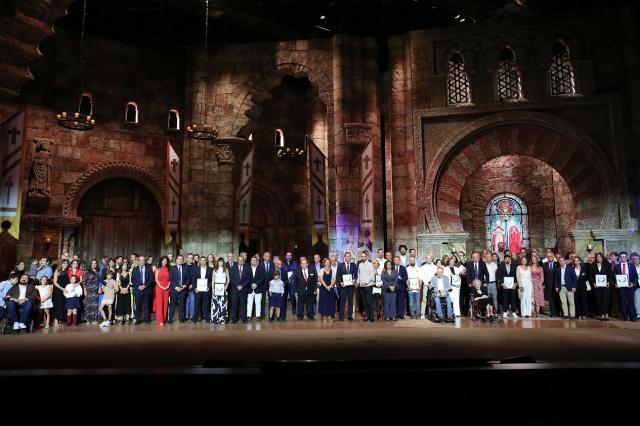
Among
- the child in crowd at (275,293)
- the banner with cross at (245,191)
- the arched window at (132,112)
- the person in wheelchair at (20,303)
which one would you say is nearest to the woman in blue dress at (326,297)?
the child in crowd at (275,293)

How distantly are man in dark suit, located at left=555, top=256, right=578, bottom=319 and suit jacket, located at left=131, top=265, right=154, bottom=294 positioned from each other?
9.44 meters

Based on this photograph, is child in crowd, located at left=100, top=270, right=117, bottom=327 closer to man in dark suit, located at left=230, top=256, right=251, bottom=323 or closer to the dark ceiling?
man in dark suit, located at left=230, top=256, right=251, bottom=323

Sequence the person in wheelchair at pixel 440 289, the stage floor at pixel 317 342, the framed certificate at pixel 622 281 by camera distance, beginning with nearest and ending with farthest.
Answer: the stage floor at pixel 317 342, the framed certificate at pixel 622 281, the person in wheelchair at pixel 440 289

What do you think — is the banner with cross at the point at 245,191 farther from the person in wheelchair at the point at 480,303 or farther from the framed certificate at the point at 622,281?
the framed certificate at the point at 622,281

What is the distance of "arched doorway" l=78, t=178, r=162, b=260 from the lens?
1549 cm

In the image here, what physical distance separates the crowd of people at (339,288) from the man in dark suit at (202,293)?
0.02 m

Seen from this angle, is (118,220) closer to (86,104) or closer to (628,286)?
(86,104)

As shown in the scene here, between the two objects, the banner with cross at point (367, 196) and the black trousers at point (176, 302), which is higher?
the banner with cross at point (367, 196)

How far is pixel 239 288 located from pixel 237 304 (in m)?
0.37

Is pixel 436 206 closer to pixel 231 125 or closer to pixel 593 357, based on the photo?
pixel 231 125

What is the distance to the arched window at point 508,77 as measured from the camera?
532 inches

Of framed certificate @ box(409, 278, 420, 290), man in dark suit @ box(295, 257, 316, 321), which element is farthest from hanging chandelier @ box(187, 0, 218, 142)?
framed certificate @ box(409, 278, 420, 290)

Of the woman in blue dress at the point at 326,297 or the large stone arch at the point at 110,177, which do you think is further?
the large stone arch at the point at 110,177

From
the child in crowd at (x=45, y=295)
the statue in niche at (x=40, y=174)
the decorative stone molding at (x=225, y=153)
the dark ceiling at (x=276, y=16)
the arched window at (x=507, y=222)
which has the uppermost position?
the dark ceiling at (x=276, y=16)
